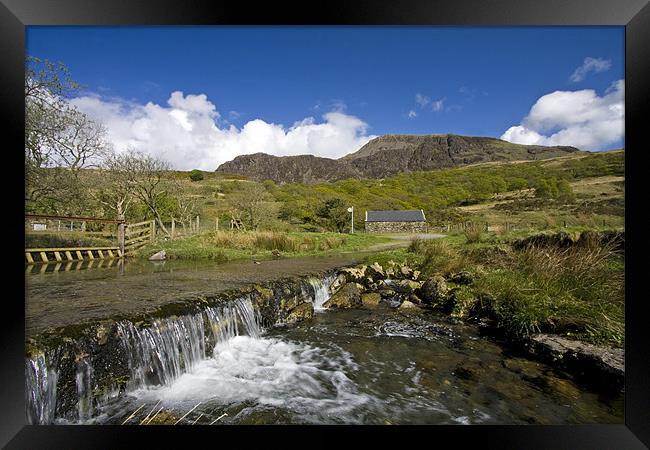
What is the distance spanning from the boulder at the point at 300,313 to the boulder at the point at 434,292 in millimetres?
1699

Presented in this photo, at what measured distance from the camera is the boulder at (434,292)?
4160mm

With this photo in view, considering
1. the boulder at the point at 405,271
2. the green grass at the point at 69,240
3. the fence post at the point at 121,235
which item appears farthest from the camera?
the boulder at the point at 405,271

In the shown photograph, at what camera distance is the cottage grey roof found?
18.5m

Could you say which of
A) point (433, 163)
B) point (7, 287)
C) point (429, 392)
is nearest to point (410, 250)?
point (429, 392)

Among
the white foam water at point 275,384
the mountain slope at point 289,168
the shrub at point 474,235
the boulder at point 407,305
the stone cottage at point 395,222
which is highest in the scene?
the mountain slope at point 289,168

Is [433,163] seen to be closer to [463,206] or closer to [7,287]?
[463,206]

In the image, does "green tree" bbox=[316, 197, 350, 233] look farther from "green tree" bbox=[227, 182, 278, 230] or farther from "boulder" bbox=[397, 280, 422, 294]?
"boulder" bbox=[397, 280, 422, 294]

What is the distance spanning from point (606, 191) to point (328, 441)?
1134cm

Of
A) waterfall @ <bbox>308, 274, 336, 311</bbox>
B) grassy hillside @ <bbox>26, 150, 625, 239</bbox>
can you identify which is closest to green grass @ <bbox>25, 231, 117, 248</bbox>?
grassy hillside @ <bbox>26, 150, 625, 239</bbox>

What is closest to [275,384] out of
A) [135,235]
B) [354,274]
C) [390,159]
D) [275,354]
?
[275,354]

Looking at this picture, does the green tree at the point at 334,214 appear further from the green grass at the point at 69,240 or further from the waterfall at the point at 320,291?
the green grass at the point at 69,240

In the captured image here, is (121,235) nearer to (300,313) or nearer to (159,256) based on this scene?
(159,256)

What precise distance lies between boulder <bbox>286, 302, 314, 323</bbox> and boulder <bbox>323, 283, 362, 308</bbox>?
20.1 inches
